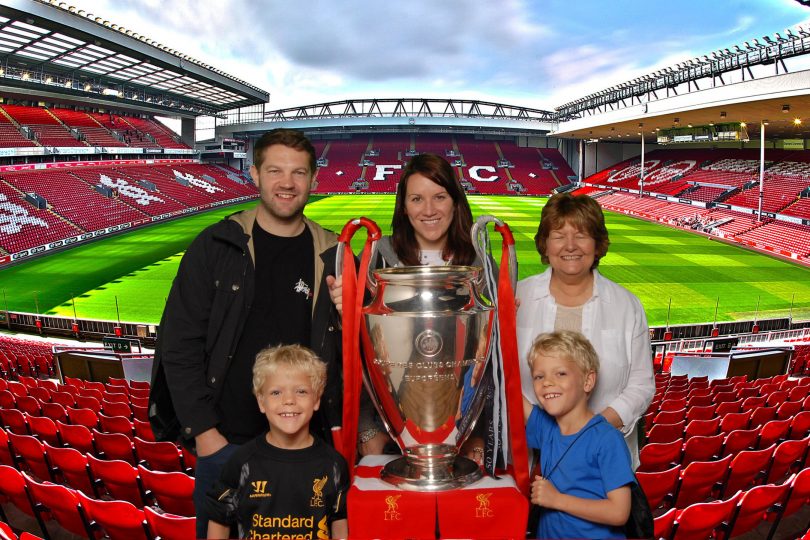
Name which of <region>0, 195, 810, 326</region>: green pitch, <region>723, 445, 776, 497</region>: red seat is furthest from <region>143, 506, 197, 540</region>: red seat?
<region>0, 195, 810, 326</region>: green pitch

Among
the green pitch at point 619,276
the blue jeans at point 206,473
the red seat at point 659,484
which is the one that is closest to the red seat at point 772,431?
the red seat at point 659,484

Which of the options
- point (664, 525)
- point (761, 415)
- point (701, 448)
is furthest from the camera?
point (761, 415)

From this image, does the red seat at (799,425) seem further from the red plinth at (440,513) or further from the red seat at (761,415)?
the red plinth at (440,513)

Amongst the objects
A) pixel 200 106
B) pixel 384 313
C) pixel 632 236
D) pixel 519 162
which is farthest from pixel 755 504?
pixel 519 162

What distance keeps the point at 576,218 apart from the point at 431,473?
967 mm

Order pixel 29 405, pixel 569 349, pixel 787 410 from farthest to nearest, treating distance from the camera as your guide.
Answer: pixel 29 405 < pixel 787 410 < pixel 569 349

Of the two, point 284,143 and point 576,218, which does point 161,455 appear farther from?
point 576,218

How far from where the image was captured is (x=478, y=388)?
72.8 inches

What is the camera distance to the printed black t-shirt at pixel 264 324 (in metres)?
2.23

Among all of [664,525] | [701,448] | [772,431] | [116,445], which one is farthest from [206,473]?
[772,431]

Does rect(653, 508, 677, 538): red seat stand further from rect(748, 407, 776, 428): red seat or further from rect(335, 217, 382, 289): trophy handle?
rect(748, 407, 776, 428): red seat

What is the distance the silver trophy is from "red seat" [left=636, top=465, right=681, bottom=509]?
1984mm

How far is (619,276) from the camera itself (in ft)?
62.1

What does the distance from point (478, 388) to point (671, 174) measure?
44.8 m
